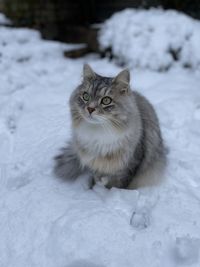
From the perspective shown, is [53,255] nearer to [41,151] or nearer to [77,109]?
[77,109]

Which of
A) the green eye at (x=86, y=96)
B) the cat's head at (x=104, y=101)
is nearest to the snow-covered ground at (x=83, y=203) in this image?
the cat's head at (x=104, y=101)

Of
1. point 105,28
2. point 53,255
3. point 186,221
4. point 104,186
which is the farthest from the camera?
point 105,28

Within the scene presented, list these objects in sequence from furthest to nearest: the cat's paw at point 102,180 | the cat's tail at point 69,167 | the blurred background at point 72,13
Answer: the blurred background at point 72,13, the cat's tail at point 69,167, the cat's paw at point 102,180

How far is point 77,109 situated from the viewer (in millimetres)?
2660

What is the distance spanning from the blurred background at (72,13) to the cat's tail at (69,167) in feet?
11.5

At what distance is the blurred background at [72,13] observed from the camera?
6.32 m

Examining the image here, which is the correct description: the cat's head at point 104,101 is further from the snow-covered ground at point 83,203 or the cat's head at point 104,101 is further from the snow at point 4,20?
the snow at point 4,20

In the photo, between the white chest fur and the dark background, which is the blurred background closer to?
the dark background

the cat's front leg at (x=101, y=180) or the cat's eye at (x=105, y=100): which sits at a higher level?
the cat's eye at (x=105, y=100)

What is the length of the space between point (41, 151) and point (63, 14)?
15.6 feet

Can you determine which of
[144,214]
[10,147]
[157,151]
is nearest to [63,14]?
[10,147]

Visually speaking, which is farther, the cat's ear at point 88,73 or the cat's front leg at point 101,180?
the cat's front leg at point 101,180

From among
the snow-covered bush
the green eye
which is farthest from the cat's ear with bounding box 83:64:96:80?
the snow-covered bush

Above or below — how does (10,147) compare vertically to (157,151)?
below
